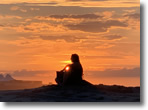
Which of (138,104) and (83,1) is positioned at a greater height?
(83,1)

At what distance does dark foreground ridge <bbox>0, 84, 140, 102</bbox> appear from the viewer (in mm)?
16094

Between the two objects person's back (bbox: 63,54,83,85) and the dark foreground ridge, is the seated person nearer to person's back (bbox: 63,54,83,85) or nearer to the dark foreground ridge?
person's back (bbox: 63,54,83,85)

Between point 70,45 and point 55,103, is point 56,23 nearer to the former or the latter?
point 70,45

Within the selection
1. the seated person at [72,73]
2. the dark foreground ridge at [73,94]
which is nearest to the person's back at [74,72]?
the seated person at [72,73]

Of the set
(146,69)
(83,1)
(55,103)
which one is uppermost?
(83,1)

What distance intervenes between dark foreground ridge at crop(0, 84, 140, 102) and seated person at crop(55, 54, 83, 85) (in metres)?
0.25

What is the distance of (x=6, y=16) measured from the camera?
16812mm

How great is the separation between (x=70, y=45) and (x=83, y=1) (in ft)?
5.29

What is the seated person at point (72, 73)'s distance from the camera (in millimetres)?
16828

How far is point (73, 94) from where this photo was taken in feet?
53.5

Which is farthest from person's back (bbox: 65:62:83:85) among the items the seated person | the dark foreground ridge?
the dark foreground ridge

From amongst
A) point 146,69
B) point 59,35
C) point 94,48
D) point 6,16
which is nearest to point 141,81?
point 146,69

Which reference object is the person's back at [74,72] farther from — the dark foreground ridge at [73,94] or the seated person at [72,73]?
the dark foreground ridge at [73,94]

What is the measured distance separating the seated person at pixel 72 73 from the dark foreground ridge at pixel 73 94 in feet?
0.82
